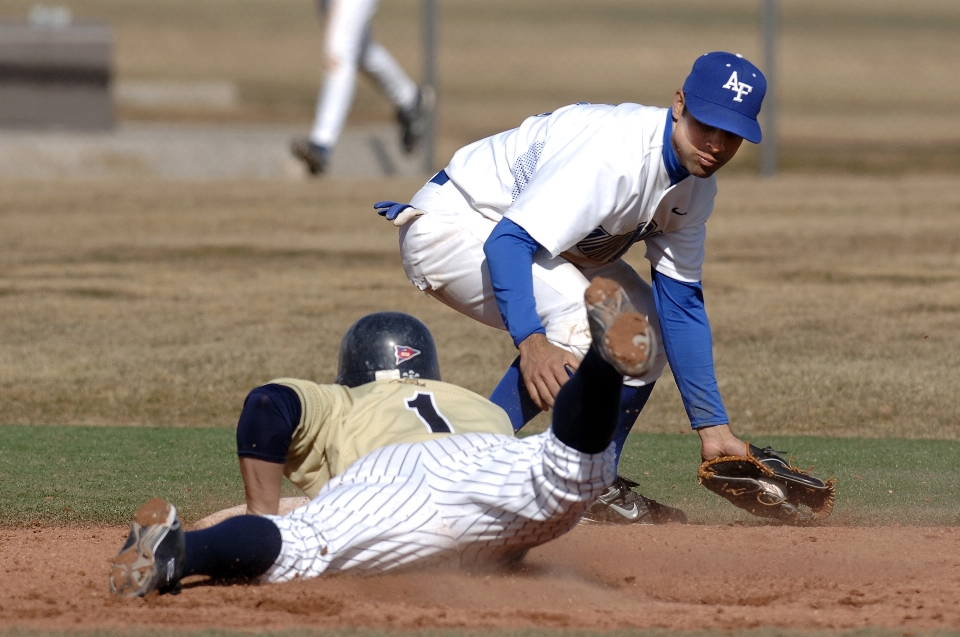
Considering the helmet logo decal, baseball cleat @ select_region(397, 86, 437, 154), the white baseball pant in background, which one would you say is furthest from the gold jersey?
baseball cleat @ select_region(397, 86, 437, 154)

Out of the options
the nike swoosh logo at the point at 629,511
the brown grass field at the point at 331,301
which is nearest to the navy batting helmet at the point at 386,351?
the nike swoosh logo at the point at 629,511

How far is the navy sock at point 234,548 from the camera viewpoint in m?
3.70

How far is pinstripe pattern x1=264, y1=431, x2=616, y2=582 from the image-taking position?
3764 mm

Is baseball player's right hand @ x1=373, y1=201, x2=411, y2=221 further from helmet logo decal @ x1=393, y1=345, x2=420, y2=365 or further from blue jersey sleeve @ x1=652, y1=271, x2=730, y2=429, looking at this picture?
blue jersey sleeve @ x1=652, y1=271, x2=730, y2=429

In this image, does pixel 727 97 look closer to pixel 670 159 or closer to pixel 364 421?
pixel 670 159

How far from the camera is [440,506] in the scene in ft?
12.6

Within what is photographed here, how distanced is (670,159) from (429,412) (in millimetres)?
1125

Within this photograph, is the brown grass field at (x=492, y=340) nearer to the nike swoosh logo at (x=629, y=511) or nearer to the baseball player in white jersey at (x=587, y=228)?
the nike swoosh logo at (x=629, y=511)

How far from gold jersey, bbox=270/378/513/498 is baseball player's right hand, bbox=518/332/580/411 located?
22 centimetres

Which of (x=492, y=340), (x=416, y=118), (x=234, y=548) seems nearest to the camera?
(x=234, y=548)

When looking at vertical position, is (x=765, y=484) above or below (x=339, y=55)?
above

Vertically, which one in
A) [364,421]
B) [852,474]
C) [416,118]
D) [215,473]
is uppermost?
[364,421]

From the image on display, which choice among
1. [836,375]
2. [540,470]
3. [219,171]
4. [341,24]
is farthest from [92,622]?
[219,171]

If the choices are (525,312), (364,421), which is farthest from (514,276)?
(364,421)
